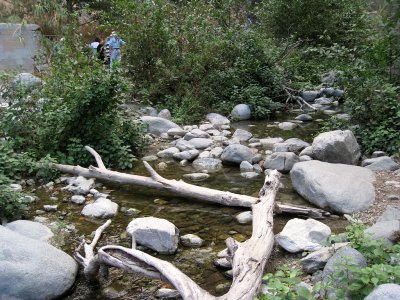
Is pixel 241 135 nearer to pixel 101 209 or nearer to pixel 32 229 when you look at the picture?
pixel 101 209

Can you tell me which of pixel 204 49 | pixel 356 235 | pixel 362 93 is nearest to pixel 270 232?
pixel 356 235

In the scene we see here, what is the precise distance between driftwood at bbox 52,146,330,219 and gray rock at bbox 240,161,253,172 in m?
1.35

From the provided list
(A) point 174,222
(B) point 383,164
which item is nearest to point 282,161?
(B) point 383,164

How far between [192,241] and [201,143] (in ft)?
11.4

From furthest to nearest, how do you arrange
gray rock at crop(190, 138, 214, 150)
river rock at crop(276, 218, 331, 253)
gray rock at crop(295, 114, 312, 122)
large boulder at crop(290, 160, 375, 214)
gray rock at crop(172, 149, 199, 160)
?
1. gray rock at crop(295, 114, 312, 122)
2. gray rock at crop(190, 138, 214, 150)
3. gray rock at crop(172, 149, 199, 160)
4. large boulder at crop(290, 160, 375, 214)
5. river rock at crop(276, 218, 331, 253)

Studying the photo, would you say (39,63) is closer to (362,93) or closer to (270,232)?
(362,93)

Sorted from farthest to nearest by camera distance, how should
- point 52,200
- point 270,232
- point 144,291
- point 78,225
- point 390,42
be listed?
1. point 390,42
2. point 52,200
3. point 78,225
4. point 270,232
5. point 144,291

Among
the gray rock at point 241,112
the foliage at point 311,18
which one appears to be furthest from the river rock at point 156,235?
the foliage at point 311,18

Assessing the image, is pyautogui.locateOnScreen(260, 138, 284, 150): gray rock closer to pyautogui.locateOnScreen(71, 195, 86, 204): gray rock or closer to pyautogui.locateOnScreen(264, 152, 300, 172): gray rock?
pyautogui.locateOnScreen(264, 152, 300, 172): gray rock

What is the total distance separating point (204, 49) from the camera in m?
10.3

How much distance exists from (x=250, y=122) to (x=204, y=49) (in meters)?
1.86

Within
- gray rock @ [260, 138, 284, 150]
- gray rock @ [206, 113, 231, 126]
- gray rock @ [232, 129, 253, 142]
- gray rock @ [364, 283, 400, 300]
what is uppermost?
gray rock @ [364, 283, 400, 300]

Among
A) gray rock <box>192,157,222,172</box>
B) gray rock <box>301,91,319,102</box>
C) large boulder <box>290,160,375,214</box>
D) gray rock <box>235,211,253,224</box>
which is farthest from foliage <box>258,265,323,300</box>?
gray rock <box>301,91,319,102</box>

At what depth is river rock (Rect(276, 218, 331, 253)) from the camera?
4379 mm
